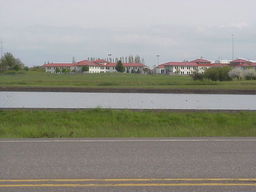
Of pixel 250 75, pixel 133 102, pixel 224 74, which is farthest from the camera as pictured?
pixel 250 75

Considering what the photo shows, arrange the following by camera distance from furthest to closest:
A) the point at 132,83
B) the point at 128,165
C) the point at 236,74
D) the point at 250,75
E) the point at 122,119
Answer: the point at 250,75, the point at 236,74, the point at 132,83, the point at 122,119, the point at 128,165

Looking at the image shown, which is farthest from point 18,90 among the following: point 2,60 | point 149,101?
point 2,60

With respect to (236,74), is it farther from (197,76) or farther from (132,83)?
(132,83)

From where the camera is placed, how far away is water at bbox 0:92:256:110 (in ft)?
81.4

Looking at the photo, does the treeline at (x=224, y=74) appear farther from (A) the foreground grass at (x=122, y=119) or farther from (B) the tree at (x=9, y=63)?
(B) the tree at (x=9, y=63)

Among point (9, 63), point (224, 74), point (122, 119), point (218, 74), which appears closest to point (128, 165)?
point (122, 119)

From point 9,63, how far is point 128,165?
97960 mm

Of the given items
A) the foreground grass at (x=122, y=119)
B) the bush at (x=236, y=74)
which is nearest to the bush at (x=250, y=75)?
the bush at (x=236, y=74)

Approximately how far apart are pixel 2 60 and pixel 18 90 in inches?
2777

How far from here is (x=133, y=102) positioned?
26766 mm

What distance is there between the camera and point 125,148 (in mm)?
10258

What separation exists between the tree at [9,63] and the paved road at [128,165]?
301 feet

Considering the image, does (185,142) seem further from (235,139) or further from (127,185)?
(127,185)

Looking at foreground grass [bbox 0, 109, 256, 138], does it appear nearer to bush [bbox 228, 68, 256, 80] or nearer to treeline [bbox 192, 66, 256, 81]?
treeline [bbox 192, 66, 256, 81]
